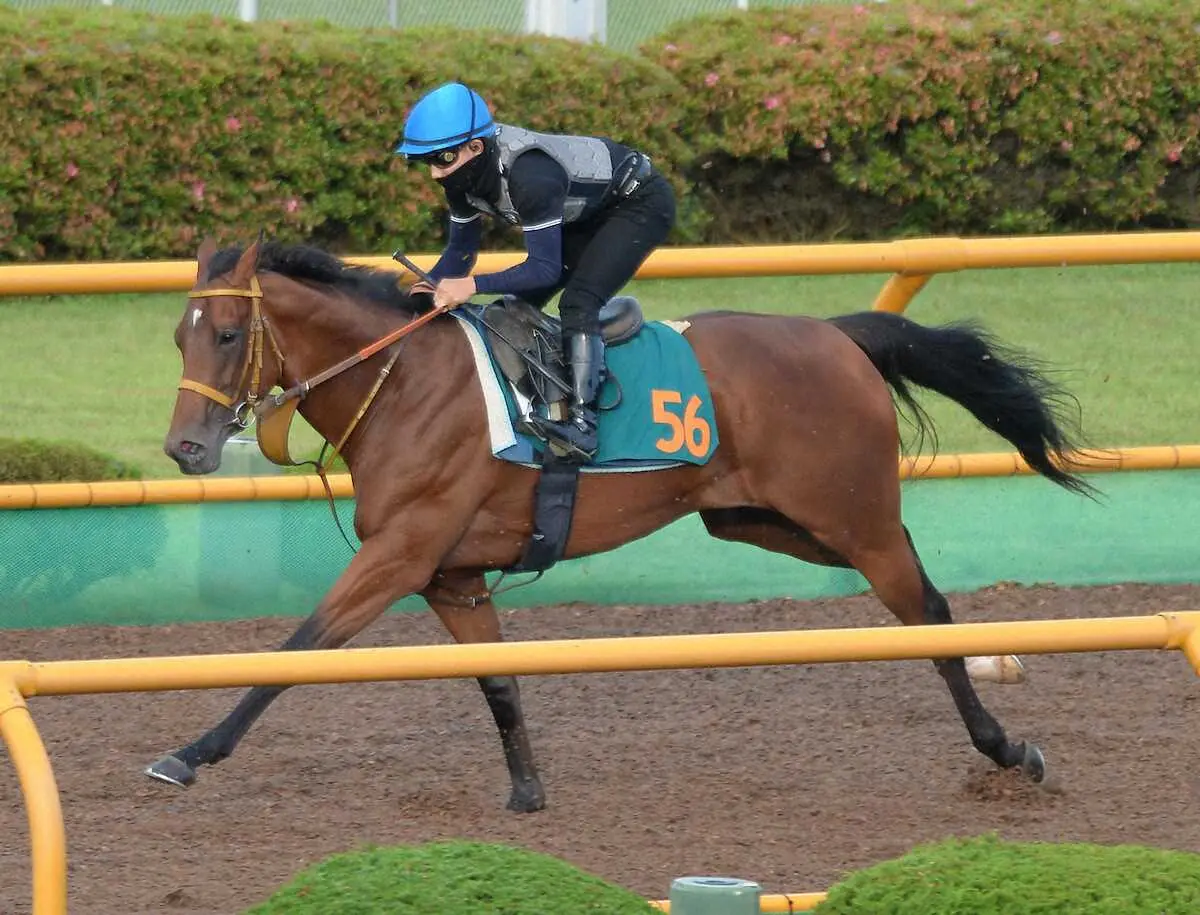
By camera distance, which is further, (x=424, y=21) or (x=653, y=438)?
(x=424, y=21)

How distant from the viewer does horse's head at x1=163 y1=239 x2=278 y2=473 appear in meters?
5.02

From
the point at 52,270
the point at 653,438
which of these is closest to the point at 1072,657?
the point at 653,438

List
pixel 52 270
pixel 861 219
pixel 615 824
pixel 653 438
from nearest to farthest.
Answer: pixel 615 824 → pixel 653 438 → pixel 52 270 → pixel 861 219

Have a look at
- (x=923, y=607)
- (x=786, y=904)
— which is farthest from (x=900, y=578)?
(x=786, y=904)

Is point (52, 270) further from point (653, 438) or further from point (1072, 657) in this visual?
point (1072, 657)

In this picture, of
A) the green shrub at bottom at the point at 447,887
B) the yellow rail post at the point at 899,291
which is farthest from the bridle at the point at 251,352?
the green shrub at bottom at the point at 447,887

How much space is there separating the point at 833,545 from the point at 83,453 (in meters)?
2.96

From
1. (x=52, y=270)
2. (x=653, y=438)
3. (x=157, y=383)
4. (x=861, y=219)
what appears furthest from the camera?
(x=861, y=219)

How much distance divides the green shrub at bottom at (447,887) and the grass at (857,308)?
518 cm

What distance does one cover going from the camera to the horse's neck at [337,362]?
5238 millimetres

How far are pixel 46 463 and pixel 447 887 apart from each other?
4588 millimetres

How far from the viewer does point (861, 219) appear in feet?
41.6

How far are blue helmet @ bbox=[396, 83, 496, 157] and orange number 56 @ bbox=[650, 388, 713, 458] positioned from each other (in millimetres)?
870

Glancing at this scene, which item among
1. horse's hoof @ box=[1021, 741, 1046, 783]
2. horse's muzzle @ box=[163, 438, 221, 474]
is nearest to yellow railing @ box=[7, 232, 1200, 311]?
horse's muzzle @ box=[163, 438, 221, 474]
